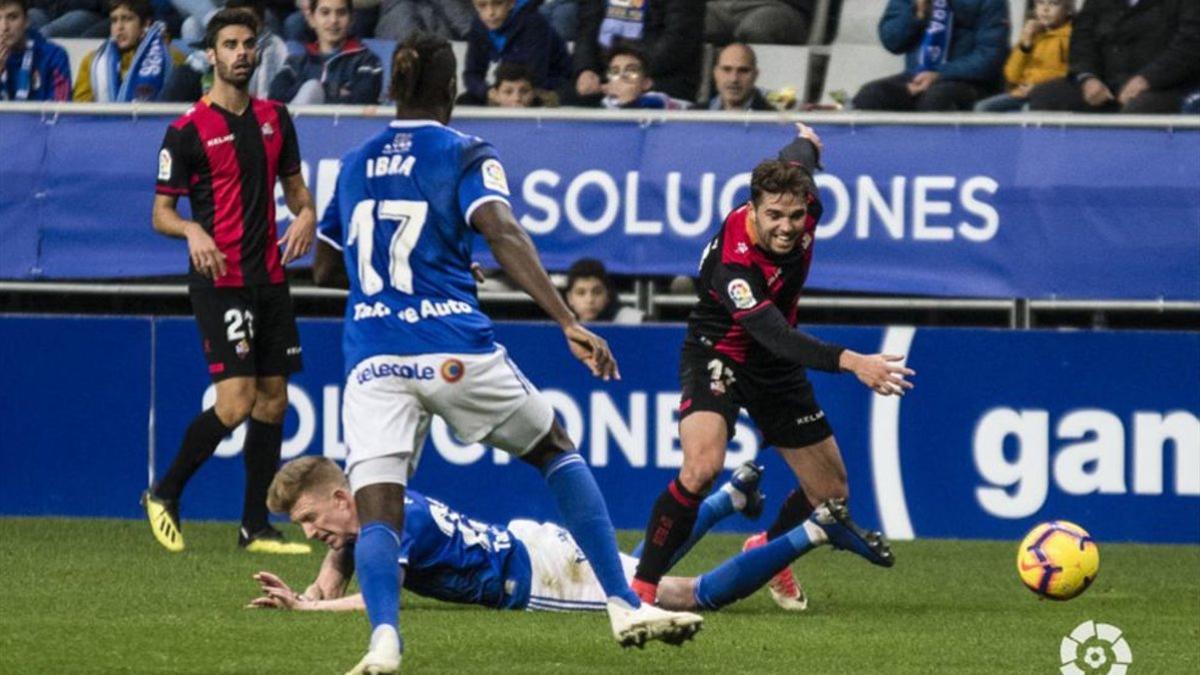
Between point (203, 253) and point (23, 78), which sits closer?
point (203, 253)

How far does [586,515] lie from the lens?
24.1 ft

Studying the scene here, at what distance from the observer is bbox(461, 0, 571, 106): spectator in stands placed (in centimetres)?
1448

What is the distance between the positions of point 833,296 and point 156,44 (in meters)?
4.30

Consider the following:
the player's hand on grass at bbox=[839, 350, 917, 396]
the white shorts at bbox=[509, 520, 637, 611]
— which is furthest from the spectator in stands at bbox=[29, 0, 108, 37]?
the player's hand on grass at bbox=[839, 350, 917, 396]

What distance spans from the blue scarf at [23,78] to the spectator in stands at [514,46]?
257cm

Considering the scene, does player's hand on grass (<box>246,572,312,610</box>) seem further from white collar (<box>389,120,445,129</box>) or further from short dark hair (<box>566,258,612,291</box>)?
short dark hair (<box>566,258,612,291</box>)

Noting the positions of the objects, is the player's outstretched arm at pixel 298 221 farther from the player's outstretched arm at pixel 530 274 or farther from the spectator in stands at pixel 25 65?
the spectator in stands at pixel 25 65

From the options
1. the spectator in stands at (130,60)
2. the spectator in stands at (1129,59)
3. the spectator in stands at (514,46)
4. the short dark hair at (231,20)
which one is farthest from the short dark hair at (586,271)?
the spectator in stands at (130,60)

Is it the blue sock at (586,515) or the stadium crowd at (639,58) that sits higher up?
the stadium crowd at (639,58)

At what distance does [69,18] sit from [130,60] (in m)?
1.56

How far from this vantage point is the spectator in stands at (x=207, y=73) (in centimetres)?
1445

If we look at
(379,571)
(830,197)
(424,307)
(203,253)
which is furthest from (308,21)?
(379,571)

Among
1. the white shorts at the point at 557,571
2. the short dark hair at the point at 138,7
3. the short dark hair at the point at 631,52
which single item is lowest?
the white shorts at the point at 557,571

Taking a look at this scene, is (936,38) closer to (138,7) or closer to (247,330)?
(138,7)
